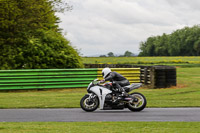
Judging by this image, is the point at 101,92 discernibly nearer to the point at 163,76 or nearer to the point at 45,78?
the point at 45,78

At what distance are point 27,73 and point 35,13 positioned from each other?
5941 millimetres

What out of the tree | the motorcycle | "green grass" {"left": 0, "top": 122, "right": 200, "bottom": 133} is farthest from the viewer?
the tree

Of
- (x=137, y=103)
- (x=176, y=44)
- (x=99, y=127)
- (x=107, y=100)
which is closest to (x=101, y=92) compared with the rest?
(x=107, y=100)

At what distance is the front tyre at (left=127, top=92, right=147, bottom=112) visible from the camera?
36.0ft

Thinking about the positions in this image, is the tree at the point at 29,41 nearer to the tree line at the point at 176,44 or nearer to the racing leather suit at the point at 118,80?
the racing leather suit at the point at 118,80

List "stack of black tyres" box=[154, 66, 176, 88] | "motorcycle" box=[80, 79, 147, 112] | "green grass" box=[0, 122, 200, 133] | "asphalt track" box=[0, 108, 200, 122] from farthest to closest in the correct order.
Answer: "stack of black tyres" box=[154, 66, 176, 88] → "motorcycle" box=[80, 79, 147, 112] → "asphalt track" box=[0, 108, 200, 122] → "green grass" box=[0, 122, 200, 133]

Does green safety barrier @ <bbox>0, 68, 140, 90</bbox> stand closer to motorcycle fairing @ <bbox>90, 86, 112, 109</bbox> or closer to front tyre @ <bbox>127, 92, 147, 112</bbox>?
motorcycle fairing @ <bbox>90, 86, 112, 109</bbox>

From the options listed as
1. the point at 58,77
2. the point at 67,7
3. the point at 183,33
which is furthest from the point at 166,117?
the point at 183,33

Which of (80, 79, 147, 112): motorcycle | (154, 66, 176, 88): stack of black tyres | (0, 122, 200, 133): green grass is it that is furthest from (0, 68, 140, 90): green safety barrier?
(0, 122, 200, 133): green grass

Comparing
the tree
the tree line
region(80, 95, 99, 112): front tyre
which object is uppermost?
the tree line

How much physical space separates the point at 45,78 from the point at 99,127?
11.5 m

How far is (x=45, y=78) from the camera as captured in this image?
19250 millimetres

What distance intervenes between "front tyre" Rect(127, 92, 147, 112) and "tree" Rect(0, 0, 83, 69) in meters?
12.0

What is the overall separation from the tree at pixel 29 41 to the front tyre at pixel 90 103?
1145cm
